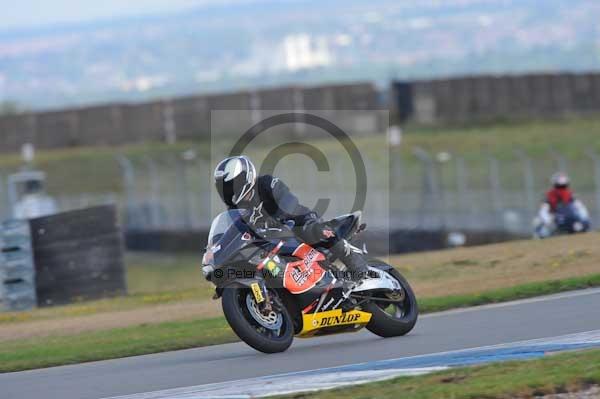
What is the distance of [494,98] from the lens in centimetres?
3928

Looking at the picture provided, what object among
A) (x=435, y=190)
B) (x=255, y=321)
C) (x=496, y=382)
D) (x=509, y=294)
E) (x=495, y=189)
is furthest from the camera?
(x=435, y=190)

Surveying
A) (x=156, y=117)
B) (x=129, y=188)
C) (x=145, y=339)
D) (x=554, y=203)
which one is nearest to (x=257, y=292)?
(x=145, y=339)

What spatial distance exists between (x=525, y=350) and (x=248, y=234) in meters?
2.12

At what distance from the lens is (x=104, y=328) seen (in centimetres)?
1248

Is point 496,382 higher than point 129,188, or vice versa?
point 129,188

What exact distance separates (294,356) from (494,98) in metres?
31.3

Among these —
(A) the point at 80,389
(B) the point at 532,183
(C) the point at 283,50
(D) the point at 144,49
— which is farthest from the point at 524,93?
(D) the point at 144,49

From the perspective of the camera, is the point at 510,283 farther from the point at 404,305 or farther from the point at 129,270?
the point at 129,270

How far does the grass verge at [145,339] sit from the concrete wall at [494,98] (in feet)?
85.3

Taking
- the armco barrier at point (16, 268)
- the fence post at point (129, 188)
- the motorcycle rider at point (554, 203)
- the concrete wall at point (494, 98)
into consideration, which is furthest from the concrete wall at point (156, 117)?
the armco barrier at point (16, 268)

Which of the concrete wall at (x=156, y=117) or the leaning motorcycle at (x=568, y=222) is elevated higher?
the concrete wall at (x=156, y=117)

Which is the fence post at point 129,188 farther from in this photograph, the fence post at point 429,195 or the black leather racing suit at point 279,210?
the black leather racing suit at point 279,210

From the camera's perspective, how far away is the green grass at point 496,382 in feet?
23.0

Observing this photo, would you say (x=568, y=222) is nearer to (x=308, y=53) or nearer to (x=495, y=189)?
(x=495, y=189)
